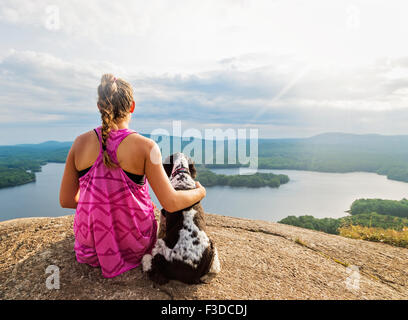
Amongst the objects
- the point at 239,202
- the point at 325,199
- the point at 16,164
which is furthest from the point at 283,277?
the point at 16,164

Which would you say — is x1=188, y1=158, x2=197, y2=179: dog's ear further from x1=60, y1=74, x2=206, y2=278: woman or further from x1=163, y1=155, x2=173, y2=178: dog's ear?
x1=60, y1=74, x2=206, y2=278: woman

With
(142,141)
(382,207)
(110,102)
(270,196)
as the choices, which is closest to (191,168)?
(142,141)

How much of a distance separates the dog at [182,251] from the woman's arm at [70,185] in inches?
42.6

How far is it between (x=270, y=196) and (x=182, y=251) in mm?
54089

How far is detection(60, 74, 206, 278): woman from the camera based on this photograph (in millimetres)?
2367

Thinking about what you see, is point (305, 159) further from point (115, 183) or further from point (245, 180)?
point (115, 183)

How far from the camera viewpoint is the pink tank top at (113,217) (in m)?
2.44

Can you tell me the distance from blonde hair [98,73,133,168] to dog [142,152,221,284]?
91cm

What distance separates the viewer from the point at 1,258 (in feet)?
11.1

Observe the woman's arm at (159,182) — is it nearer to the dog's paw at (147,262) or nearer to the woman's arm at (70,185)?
the dog's paw at (147,262)

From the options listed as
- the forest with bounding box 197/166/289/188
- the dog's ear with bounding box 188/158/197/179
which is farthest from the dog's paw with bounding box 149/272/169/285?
the forest with bounding box 197/166/289/188

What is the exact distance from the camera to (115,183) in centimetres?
245

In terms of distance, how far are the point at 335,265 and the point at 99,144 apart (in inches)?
161

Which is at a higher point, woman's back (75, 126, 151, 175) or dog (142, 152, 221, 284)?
woman's back (75, 126, 151, 175)
